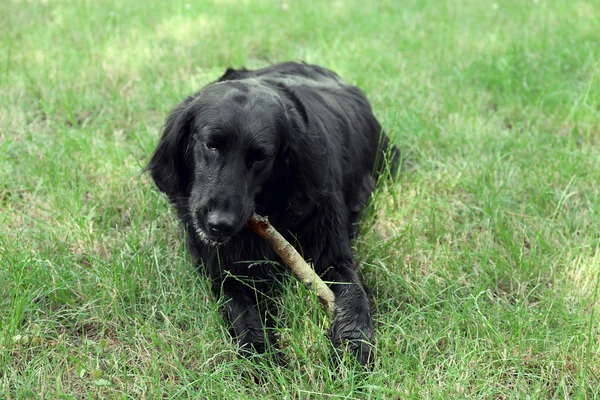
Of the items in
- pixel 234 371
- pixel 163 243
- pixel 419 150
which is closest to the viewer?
pixel 234 371

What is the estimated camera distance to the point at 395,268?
2.80 meters

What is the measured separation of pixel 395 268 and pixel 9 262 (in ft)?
5.36

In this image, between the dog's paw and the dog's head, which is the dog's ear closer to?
the dog's head

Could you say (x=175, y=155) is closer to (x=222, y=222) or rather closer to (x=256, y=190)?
(x=256, y=190)

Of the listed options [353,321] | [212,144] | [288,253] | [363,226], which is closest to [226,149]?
[212,144]

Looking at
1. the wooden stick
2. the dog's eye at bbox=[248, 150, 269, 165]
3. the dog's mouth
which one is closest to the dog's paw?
the wooden stick

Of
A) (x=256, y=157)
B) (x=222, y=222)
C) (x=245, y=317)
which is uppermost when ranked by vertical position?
(x=256, y=157)

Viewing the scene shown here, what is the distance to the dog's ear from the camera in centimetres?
261

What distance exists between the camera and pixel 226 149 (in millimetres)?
2371

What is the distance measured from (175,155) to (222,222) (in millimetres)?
557

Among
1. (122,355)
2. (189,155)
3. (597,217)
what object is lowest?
(122,355)

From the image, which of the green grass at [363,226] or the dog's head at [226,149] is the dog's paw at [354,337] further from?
the dog's head at [226,149]

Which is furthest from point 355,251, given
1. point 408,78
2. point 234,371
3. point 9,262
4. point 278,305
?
point 408,78

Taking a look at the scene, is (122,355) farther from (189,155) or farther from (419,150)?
(419,150)
